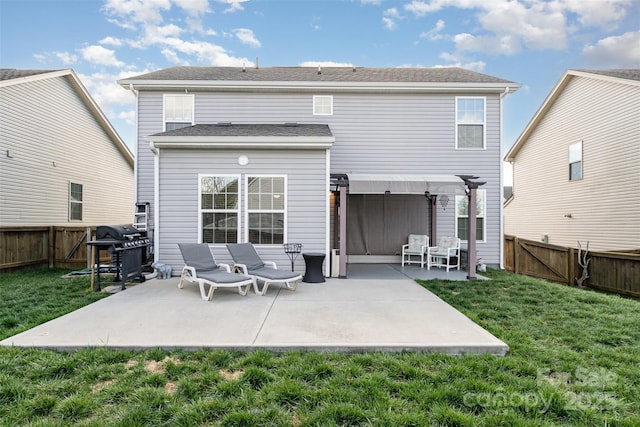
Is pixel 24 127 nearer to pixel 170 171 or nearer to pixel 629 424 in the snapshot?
pixel 170 171

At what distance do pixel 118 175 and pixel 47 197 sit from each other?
440 cm

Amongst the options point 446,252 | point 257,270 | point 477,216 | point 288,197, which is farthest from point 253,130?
point 477,216

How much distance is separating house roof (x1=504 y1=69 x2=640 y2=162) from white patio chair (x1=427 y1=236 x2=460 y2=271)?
7.06 meters

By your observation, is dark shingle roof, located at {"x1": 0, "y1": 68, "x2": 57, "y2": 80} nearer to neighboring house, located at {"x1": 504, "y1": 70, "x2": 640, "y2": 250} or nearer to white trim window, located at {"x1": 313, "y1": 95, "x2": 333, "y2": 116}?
white trim window, located at {"x1": 313, "y1": 95, "x2": 333, "y2": 116}

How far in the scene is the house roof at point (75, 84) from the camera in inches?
384

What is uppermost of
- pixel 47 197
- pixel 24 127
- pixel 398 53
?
pixel 398 53

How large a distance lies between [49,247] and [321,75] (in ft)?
31.4

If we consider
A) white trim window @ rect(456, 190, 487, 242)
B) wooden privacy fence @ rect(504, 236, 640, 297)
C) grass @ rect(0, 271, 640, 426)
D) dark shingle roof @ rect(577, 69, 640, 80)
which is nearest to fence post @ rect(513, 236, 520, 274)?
wooden privacy fence @ rect(504, 236, 640, 297)

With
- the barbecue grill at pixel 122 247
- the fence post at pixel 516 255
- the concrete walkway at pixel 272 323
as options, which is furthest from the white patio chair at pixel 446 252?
the barbecue grill at pixel 122 247

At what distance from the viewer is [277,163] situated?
25.9ft

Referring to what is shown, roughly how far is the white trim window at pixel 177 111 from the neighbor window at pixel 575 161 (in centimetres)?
1311

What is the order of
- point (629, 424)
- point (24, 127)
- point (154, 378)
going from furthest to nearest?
point (24, 127)
point (154, 378)
point (629, 424)

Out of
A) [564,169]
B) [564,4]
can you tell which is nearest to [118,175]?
[564,169]

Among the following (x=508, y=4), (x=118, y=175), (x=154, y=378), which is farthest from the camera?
(x=118, y=175)
